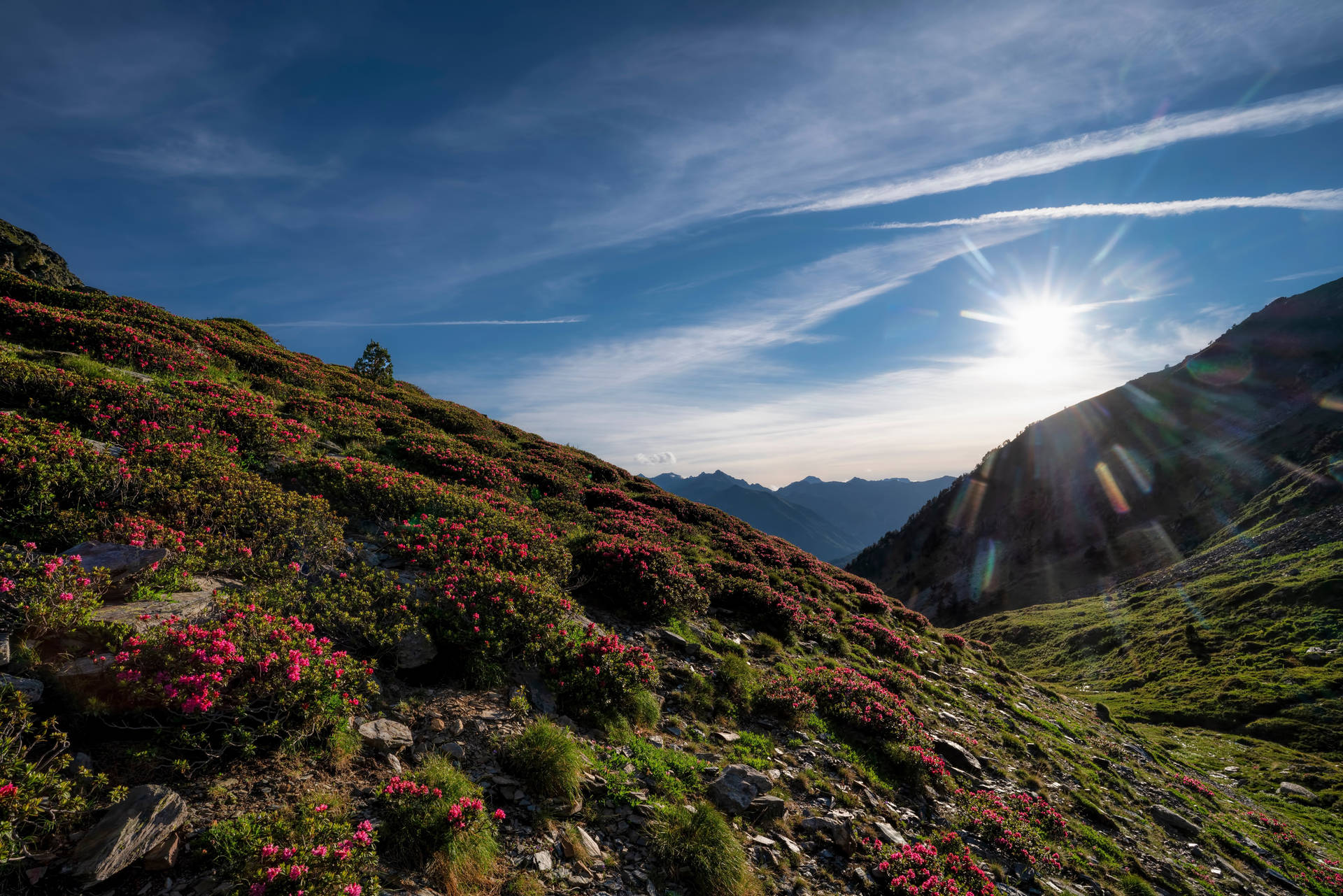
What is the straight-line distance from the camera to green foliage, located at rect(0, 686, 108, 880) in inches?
159

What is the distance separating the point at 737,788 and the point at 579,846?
10.4ft

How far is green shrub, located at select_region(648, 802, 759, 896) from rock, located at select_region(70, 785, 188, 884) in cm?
548

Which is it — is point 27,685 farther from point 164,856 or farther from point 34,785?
point 164,856

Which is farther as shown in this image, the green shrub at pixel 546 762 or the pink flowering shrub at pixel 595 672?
the pink flowering shrub at pixel 595 672

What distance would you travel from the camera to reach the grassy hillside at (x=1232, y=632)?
122 feet

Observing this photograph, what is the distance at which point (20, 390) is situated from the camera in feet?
36.1

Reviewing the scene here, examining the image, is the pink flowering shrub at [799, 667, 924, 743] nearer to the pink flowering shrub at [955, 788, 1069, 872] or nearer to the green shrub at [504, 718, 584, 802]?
the pink flowering shrub at [955, 788, 1069, 872]

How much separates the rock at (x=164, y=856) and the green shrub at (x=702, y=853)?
503cm

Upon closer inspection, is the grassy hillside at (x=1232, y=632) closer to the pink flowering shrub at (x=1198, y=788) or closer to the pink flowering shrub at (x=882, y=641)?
the pink flowering shrub at (x=1198, y=788)

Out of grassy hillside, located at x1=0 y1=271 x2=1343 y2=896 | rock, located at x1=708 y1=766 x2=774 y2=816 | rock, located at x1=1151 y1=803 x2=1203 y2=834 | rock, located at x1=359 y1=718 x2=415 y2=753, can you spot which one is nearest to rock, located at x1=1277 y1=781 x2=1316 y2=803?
grassy hillside, located at x1=0 y1=271 x2=1343 y2=896

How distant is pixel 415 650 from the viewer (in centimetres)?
858

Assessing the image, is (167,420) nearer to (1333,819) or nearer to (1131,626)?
(1333,819)

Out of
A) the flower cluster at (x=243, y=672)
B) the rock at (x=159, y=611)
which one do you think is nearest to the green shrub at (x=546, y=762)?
the flower cluster at (x=243, y=672)

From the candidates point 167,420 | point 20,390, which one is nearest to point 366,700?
point 167,420
